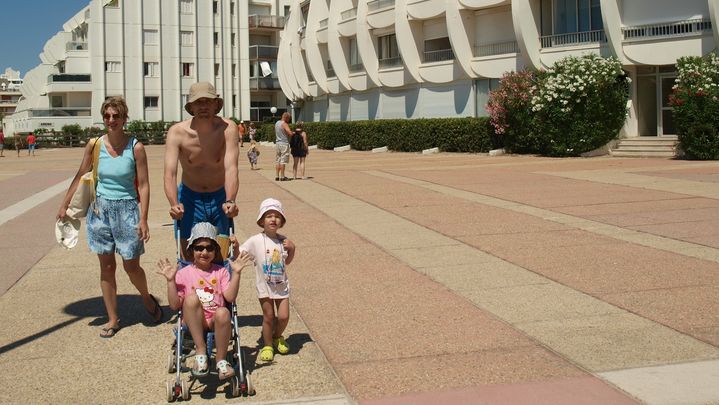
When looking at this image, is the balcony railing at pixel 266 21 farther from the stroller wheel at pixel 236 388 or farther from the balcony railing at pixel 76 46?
the stroller wheel at pixel 236 388

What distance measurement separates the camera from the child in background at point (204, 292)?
5055 mm

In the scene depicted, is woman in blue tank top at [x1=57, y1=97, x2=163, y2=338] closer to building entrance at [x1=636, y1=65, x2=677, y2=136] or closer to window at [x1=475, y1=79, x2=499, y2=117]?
building entrance at [x1=636, y1=65, x2=677, y2=136]

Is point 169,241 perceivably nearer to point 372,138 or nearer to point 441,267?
point 441,267

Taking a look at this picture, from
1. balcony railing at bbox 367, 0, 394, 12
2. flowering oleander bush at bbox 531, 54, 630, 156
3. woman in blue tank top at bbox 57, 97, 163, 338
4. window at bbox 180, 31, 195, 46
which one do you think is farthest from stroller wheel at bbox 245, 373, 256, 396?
window at bbox 180, 31, 195, 46

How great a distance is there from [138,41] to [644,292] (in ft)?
200

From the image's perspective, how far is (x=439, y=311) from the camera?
6.89 metres

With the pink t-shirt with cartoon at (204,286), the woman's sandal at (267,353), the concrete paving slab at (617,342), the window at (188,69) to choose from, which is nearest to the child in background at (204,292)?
the pink t-shirt with cartoon at (204,286)

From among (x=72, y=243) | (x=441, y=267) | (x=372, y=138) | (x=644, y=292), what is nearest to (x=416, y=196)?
(x=441, y=267)

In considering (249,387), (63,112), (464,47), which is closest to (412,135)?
(464,47)

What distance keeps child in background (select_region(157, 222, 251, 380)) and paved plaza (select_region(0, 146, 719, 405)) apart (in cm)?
26

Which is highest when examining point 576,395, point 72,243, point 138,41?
point 138,41

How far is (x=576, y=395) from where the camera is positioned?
4.82 meters

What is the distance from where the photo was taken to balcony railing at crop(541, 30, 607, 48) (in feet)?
94.8

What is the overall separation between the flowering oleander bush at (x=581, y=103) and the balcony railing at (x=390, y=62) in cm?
1330
